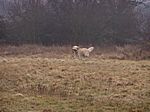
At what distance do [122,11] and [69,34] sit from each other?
5444mm

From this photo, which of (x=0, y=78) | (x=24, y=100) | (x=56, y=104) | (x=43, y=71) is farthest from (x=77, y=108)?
(x=43, y=71)

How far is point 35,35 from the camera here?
34.1 metres

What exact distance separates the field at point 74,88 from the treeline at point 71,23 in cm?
1726

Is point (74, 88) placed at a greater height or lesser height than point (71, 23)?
greater

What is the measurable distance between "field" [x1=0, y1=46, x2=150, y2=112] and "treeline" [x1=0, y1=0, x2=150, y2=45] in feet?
56.6

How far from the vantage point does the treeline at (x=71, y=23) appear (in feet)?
112

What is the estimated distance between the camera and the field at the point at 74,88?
9.30 metres

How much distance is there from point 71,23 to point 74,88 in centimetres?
2319

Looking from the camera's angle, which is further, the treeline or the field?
the treeline

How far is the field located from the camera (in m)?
9.30

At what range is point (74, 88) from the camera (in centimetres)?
1145

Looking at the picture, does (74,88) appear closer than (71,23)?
Yes

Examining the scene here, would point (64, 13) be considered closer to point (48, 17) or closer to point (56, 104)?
point (48, 17)

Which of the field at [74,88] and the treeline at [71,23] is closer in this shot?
the field at [74,88]
